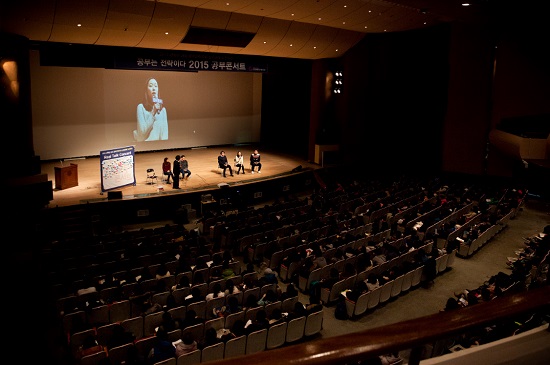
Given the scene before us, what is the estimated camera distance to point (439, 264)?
465 inches

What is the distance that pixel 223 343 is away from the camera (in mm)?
7363

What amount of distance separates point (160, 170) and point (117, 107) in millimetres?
4220

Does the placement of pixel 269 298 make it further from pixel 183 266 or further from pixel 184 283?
pixel 183 266

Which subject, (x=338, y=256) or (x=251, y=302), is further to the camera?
(x=338, y=256)

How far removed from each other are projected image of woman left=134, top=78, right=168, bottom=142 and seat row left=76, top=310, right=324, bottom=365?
53.3ft

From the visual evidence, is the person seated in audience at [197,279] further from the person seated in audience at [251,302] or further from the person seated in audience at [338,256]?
the person seated in audience at [338,256]

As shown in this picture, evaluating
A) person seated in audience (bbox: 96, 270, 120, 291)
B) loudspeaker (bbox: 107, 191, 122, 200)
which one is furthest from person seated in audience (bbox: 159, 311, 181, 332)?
loudspeaker (bbox: 107, 191, 122, 200)

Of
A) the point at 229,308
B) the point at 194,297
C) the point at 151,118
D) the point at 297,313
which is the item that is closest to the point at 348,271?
the point at 297,313

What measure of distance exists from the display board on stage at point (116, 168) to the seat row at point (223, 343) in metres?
10.0

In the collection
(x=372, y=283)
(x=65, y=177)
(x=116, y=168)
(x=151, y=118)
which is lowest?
(x=372, y=283)

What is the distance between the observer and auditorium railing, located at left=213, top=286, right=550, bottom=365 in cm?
153

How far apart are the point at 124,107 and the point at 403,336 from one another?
73.9 ft

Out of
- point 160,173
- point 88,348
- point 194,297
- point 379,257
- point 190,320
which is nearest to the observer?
point 88,348

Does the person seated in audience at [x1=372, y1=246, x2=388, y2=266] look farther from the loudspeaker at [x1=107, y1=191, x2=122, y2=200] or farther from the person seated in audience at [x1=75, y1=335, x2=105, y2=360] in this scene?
the loudspeaker at [x1=107, y1=191, x2=122, y2=200]
